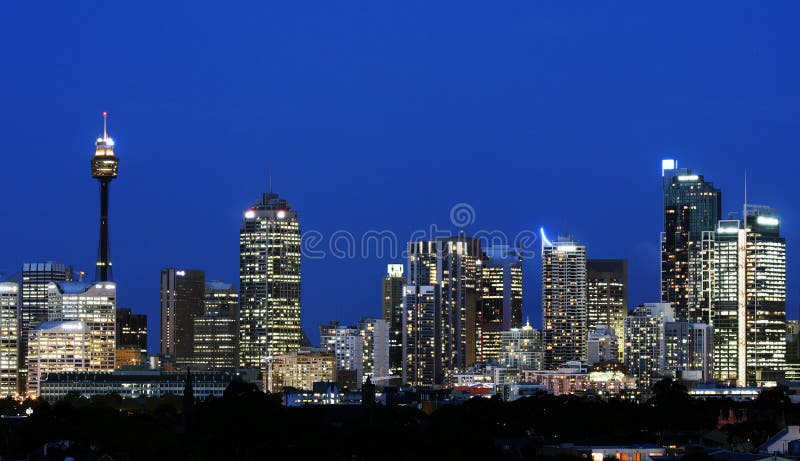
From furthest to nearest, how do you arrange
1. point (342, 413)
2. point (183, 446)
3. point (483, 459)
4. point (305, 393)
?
point (305, 393) → point (342, 413) → point (183, 446) → point (483, 459)

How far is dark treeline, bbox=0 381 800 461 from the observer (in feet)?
251

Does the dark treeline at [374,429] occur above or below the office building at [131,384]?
below

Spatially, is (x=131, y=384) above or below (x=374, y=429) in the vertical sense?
above

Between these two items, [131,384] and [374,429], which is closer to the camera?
[374,429]

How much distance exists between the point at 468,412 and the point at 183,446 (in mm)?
43648

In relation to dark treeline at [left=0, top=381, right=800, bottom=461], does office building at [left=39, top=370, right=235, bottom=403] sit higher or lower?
higher

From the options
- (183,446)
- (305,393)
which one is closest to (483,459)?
(183,446)

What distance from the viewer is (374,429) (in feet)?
293

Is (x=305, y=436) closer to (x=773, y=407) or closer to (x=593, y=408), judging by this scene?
(x=593, y=408)

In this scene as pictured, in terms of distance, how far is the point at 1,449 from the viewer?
86.6 meters

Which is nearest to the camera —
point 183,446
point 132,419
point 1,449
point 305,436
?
point 183,446

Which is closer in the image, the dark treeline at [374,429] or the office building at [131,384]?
the dark treeline at [374,429]

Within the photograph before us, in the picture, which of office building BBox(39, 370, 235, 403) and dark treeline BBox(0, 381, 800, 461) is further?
office building BBox(39, 370, 235, 403)

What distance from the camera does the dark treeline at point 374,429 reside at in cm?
7656
